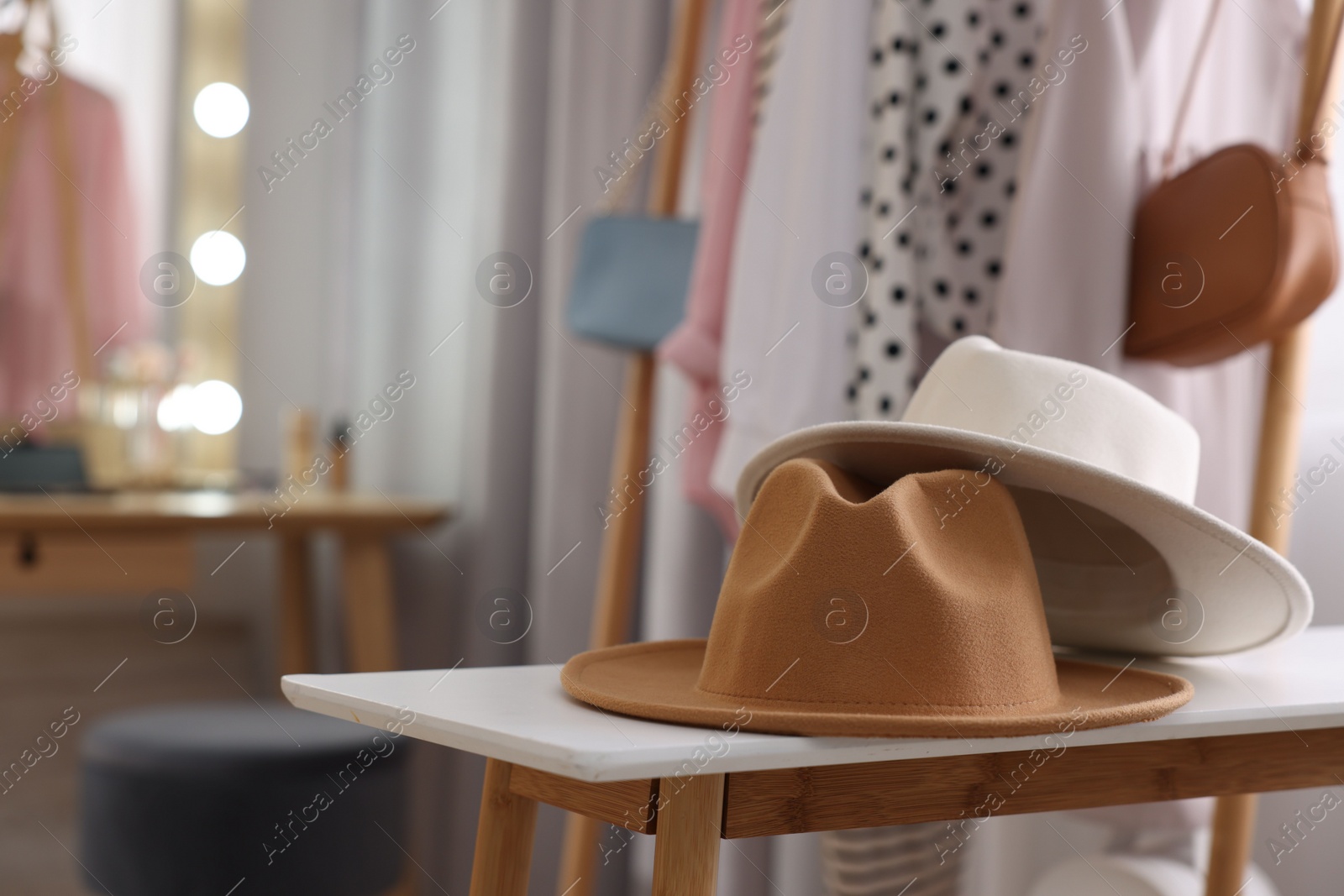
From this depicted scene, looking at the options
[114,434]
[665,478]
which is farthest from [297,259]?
[665,478]

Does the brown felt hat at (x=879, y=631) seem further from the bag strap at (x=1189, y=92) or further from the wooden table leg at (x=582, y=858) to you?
the wooden table leg at (x=582, y=858)

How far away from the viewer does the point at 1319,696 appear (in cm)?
56

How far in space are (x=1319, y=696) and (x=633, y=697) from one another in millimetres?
351

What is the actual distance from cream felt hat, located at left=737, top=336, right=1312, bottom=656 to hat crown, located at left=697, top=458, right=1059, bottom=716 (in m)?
0.02

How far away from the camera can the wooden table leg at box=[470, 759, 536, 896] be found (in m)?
0.55

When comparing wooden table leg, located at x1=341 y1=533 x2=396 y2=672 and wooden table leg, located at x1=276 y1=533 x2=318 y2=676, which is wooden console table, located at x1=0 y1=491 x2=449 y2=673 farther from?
wooden table leg, located at x1=276 y1=533 x2=318 y2=676

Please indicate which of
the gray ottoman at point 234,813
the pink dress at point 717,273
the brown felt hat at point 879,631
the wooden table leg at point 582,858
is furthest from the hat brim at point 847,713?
the gray ottoman at point 234,813

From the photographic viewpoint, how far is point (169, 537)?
1594 millimetres

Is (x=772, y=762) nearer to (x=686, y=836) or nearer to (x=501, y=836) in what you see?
(x=686, y=836)

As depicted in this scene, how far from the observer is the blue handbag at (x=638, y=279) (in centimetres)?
124

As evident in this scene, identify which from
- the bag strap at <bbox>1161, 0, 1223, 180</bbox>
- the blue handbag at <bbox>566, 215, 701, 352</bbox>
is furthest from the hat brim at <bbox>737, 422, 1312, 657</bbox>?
the blue handbag at <bbox>566, 215, 701, 352</bbox>

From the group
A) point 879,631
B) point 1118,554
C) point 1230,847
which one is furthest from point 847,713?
point 1230,847

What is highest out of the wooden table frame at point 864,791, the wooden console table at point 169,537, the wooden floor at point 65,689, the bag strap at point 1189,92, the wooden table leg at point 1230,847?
the bag strap at point 1189,92

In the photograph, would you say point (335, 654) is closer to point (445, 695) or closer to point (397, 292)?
point (397, 292)
